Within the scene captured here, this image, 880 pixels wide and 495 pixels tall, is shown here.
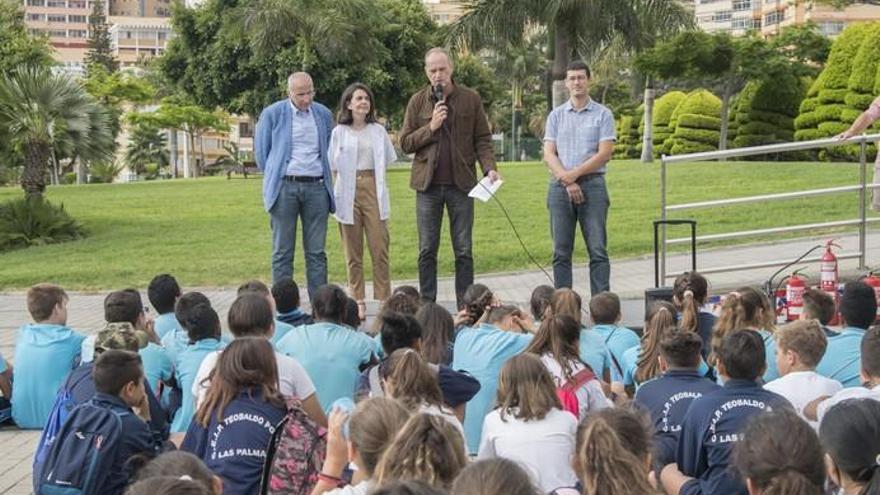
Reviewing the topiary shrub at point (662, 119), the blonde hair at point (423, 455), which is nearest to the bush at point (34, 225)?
the blonde hair at point (423, 455)

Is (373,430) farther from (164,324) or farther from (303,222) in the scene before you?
(303,222)

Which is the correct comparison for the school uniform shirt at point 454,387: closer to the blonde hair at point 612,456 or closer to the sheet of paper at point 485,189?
the blonde hair at point 612,456

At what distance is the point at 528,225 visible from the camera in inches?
749

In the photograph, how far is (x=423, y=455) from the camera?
11.3ft

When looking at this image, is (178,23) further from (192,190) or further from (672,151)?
(672,151)

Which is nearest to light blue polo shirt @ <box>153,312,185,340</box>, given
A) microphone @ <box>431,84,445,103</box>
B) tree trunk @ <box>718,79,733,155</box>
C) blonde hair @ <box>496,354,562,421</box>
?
microphone @ <box>431,84,445,103</box>

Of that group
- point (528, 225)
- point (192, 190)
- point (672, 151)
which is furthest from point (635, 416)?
point (672, 151)

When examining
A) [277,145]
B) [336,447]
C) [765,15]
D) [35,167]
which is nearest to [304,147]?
[277,145]

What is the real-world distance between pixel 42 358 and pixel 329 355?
2197 millimetres

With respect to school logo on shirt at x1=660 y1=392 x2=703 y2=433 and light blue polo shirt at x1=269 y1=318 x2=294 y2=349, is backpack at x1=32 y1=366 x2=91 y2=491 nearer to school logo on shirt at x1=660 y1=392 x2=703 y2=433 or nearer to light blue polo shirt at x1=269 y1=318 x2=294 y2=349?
light blue polo shirt at x1=269 y1=318 x2=294 y2=349

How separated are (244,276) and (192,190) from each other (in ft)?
61.7

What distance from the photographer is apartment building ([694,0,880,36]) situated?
88.8m

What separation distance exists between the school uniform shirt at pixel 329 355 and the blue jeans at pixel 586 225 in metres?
3.79

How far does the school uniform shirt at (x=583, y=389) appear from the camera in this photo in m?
5.45
